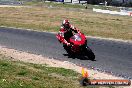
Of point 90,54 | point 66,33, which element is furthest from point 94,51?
point 90,54

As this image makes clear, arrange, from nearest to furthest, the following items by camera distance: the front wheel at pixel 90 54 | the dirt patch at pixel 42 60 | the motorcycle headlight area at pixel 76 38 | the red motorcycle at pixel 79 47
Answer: the dirt patch at pixel 42 60 < the front wheel at pixel 90 54 < the red motorcycle at pixel 79 47 < the motorcycle headlight area at pixel 76 38

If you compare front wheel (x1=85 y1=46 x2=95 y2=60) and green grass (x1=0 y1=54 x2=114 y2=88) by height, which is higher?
green grass (x1=0 y1=54 x2=114 y2=88)

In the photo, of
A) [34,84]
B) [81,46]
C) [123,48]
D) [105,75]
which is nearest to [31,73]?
[34,84]

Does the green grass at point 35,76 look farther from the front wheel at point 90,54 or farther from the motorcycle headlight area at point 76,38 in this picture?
the motorcycle headlight area at point 76,38

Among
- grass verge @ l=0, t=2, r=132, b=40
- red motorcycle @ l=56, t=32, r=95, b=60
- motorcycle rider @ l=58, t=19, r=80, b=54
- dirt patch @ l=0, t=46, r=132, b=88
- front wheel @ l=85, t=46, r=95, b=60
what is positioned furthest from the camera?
grass verge @ l=0, t=2, r=132, b=40

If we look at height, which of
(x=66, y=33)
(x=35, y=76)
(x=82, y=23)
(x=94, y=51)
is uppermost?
(x=66, y=33)

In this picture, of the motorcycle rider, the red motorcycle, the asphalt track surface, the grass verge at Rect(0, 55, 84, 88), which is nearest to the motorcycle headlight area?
the red motorcycle

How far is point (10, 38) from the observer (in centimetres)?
2253

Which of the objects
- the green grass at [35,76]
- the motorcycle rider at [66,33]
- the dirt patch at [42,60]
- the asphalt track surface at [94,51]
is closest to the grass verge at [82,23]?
the asphalt track surface at [94,51]

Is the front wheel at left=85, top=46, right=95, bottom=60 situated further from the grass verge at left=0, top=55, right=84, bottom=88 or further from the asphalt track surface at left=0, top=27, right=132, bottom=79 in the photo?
the grass verge at left=0, top=55, right=84, bottom=88

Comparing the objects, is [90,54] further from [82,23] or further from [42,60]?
[82,23]

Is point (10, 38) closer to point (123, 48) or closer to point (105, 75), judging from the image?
point (123, 48)

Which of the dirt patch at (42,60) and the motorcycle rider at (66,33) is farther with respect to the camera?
the motorcycle rider at (66,33)

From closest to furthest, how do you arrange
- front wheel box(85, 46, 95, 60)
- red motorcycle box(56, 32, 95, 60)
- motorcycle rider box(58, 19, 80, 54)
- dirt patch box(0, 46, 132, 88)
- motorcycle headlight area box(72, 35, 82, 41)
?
dirt patch box(0, 46, 132, 88) → front wheel box(85, 46, 95, 60) → red motorcycle box(56, 32, 95, 60) → motorcycle headlight area box(72, 35, 82, 41) → motorcycle rider box(58, 19, 80, 54)
